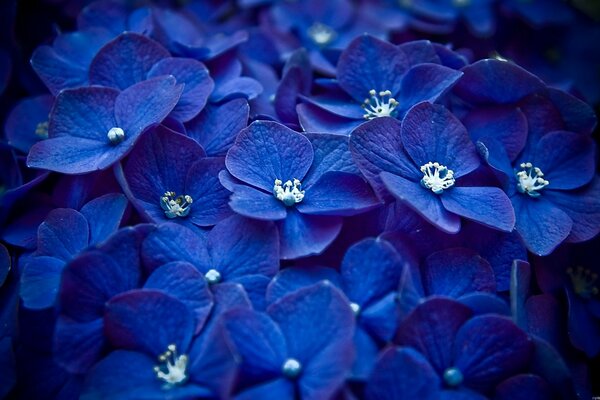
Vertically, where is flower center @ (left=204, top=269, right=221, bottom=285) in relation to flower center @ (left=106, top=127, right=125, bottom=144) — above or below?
below

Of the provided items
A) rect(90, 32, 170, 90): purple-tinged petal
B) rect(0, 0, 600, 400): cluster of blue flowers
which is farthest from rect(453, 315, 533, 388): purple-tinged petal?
rect(90, 32, 170, 90): purple-tinged petal

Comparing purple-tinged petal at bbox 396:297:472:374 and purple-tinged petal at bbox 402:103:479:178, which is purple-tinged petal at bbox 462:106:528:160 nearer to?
purple-tinged petal at bbox 402:103:479:178

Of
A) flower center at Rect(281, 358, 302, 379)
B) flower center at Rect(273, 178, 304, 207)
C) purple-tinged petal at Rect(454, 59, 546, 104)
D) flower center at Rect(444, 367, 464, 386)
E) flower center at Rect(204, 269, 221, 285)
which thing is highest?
purple-tinged petal at Rect(454, 59, 546, 104)

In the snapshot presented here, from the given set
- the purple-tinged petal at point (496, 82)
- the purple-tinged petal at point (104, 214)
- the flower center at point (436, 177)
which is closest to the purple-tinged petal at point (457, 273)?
the flower center at point (436, 177)

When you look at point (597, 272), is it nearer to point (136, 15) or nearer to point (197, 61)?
point (197, 61)

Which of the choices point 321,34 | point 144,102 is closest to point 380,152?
point 144,102

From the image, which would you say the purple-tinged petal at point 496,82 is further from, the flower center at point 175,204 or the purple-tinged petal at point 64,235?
the purple-tinged petal at point 64,235
